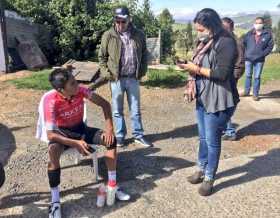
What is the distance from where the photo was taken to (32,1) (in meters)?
13.7

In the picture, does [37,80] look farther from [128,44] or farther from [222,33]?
[222,33]

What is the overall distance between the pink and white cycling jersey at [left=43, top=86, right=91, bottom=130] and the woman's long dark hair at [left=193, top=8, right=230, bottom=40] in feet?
4.52

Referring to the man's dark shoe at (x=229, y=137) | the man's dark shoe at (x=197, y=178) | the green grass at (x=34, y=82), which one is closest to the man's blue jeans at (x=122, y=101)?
the man's dark shoe at (x=229, y=137)

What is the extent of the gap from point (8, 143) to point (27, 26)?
670 centimetres

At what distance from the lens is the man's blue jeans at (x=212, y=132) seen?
5.20 meters

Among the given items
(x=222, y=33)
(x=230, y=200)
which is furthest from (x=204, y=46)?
(x=230, y=200)

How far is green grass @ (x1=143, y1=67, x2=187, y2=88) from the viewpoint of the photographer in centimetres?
1154

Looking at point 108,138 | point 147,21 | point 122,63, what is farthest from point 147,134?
point 147,21

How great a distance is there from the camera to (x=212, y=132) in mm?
5211

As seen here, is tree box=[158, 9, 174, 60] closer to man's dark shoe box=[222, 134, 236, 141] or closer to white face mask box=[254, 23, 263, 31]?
white face mask box=[254, 23, 263, 31]

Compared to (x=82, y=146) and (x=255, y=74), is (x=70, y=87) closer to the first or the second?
(x=82, y=146)

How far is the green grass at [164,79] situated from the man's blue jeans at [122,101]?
434cm

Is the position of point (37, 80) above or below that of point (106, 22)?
below

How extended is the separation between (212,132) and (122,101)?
206 centimetres
